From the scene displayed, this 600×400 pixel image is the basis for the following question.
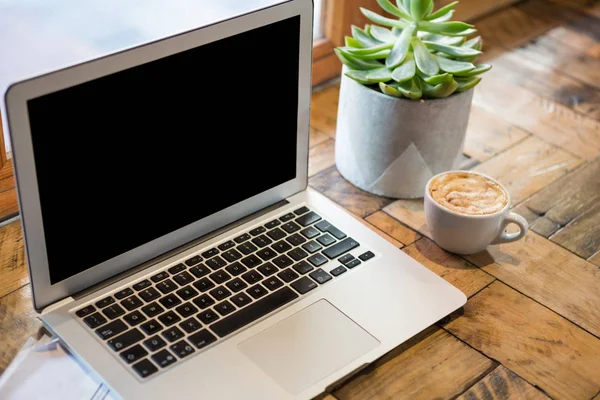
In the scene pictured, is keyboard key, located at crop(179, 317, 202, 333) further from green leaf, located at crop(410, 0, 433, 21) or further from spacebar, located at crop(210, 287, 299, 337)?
green leaf, located at crop(410, 0, 433, 21)

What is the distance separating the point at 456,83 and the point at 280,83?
0.76 feet

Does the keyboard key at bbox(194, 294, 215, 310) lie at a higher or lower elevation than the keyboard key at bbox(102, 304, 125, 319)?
lower

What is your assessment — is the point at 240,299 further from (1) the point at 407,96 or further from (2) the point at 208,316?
(1) the point at 407,96

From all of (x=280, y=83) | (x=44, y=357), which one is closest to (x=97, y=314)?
(x=44, y=357)

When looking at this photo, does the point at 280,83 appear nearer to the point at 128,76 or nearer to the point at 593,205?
the point at 128,76

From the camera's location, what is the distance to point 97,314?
0.79 metres

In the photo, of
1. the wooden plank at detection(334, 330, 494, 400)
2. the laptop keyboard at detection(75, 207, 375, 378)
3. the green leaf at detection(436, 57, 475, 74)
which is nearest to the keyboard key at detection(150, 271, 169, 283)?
the laptop keyboard at detection(75, 207, 375, 378)

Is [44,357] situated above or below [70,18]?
below

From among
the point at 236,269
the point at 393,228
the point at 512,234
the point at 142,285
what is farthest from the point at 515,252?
the point at 142,285

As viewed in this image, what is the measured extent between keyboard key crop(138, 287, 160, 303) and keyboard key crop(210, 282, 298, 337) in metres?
0.07

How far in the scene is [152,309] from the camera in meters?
0.80

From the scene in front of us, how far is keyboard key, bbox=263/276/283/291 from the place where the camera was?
847 mm

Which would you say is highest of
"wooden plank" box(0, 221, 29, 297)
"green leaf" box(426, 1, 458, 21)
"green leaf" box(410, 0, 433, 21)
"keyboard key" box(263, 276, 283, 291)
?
"green leaf" box(410, 0, 433, 21)

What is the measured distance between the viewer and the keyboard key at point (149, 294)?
813mm
